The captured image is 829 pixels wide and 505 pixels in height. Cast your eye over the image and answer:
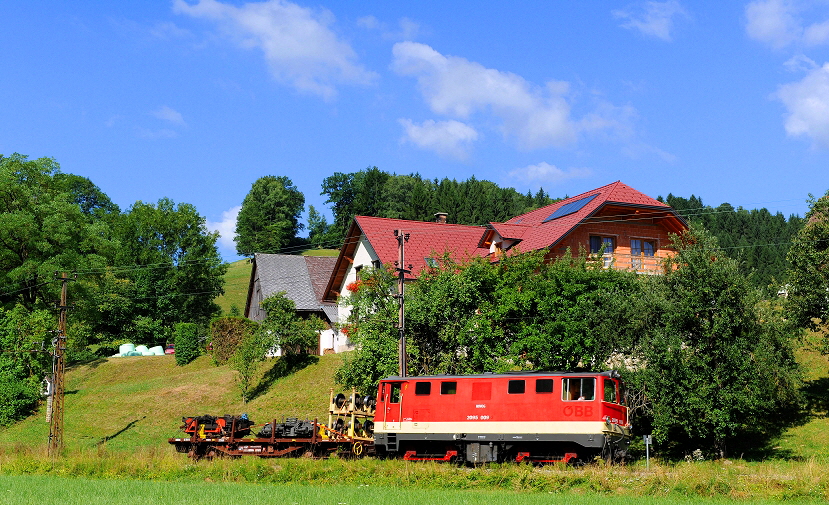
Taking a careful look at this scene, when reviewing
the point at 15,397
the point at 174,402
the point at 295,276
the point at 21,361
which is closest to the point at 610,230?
the point at 174,402

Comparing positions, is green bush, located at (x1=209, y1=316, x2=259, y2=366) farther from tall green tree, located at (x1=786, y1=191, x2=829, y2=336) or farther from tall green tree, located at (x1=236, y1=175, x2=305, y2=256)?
tall green tree, located at (x1=236, y1=175, x2=305, y2=256)

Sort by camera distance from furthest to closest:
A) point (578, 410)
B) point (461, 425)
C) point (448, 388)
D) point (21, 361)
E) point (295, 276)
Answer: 1. point (295, 276)
2. point (21, 361)
3. point (448, 388)
4. point (461, 425)
5. point (578, 410)

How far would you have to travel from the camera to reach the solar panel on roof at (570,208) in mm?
43756

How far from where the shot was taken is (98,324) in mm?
65562

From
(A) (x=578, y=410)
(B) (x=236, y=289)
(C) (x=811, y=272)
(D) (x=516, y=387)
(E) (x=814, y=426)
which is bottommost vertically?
(E) (x=814, y=426)

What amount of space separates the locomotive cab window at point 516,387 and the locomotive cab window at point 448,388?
2.10m

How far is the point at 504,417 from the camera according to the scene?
2594 centimetres

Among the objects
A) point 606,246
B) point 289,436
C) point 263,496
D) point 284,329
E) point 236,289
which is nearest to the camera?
point 263,496

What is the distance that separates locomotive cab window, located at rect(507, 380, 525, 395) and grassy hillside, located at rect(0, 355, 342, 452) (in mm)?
12773

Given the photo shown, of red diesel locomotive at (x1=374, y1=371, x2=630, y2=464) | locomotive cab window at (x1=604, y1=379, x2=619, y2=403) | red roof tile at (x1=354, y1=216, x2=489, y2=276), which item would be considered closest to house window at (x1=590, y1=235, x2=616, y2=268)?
red roof tile at (x1=354, y1=216, x2=489, y2=276)

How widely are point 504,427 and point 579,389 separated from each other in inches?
115

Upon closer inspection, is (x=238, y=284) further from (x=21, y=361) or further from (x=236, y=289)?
(x=21, y=361)

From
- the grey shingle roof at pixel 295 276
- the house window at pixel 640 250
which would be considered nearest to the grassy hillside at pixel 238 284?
the grey shingle roof at pixel 295 276

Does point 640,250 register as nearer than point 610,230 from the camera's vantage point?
No
